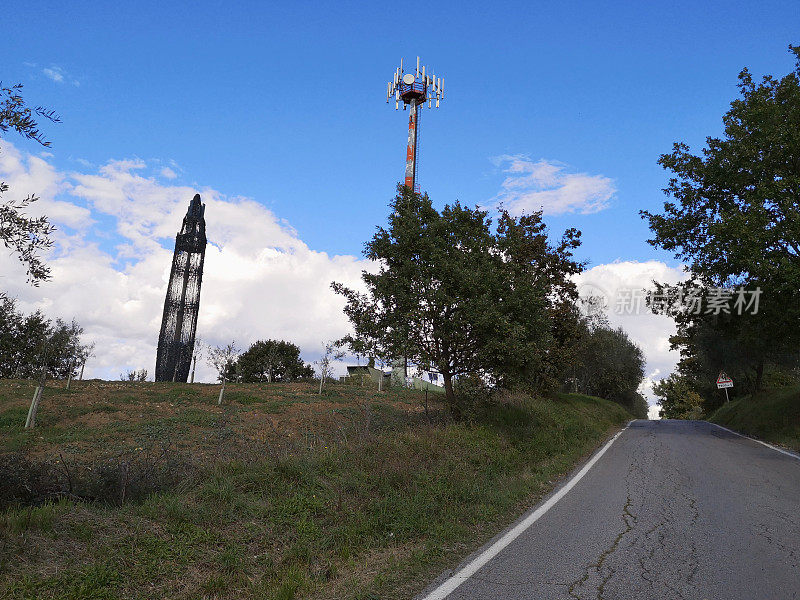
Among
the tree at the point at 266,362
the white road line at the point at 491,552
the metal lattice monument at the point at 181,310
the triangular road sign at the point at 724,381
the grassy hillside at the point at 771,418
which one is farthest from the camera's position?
the tree at the point at 266,362

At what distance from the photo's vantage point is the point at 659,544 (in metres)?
5.58

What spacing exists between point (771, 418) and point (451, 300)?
58.7 ft

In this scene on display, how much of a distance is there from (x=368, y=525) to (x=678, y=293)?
1975 cm

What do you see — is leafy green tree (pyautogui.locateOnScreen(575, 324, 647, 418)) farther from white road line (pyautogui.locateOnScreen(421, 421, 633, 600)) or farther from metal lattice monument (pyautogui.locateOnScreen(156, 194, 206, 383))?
white road line (pyautogui.locateOnScreen(421, 421, 633, 600))

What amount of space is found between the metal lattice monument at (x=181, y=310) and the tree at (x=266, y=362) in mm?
21952

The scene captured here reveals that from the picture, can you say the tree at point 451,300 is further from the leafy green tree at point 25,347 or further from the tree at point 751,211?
the leafy green tree at point 25,347

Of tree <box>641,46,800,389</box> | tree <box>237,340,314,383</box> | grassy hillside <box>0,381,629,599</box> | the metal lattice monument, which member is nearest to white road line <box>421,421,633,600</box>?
grassy hillside <box>0,381,629,599</box>

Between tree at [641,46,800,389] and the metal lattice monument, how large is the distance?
26786 mm

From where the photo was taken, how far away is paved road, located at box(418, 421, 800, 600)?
4.34 meters

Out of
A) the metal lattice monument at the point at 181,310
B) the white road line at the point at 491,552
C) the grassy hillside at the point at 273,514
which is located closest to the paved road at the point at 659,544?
the white road line at the point at 491,552

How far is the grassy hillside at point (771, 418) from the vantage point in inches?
688

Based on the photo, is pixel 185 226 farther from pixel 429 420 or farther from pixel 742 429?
pixel 742 429

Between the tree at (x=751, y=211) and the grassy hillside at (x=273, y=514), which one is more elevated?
the tree at (x=751, y=211)

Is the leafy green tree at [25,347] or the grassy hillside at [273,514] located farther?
the leafy green tree at [25,347]
